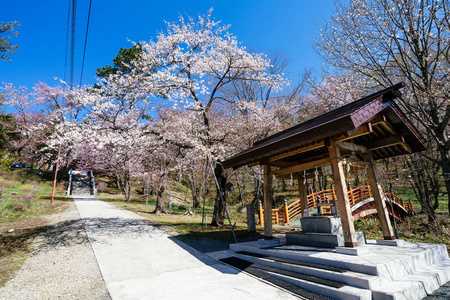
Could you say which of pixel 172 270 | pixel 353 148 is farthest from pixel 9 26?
pixel 353 148

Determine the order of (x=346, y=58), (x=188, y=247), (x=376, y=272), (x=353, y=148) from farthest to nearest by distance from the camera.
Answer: (x=346, y=58) → (x=188, y=247) → (x=353, y=148) → (x=376, y=272)

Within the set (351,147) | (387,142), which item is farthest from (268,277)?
(387,142)

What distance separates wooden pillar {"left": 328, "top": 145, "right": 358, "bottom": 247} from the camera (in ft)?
16.1

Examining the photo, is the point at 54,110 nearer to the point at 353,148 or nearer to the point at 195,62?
the point at 195,62

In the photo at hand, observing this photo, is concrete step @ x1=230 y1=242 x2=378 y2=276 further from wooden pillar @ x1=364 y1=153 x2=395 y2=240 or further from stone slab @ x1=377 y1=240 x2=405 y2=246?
wooden pillar @ x1=364 y1=153 x2=395 y2=240

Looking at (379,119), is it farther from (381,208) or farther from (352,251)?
(352,251)

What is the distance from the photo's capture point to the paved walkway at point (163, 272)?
4059mm

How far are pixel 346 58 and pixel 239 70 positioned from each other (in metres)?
5.26

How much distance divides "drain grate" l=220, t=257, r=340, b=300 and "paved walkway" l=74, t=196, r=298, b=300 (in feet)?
0.65

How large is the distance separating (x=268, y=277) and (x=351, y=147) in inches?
162

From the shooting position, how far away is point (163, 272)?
17.4 feet

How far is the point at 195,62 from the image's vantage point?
1127 cm

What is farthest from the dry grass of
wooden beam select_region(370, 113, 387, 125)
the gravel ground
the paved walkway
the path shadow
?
wooden beam select_region(370, 113, 387, 125)

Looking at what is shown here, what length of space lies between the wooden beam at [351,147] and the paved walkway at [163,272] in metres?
3.80
